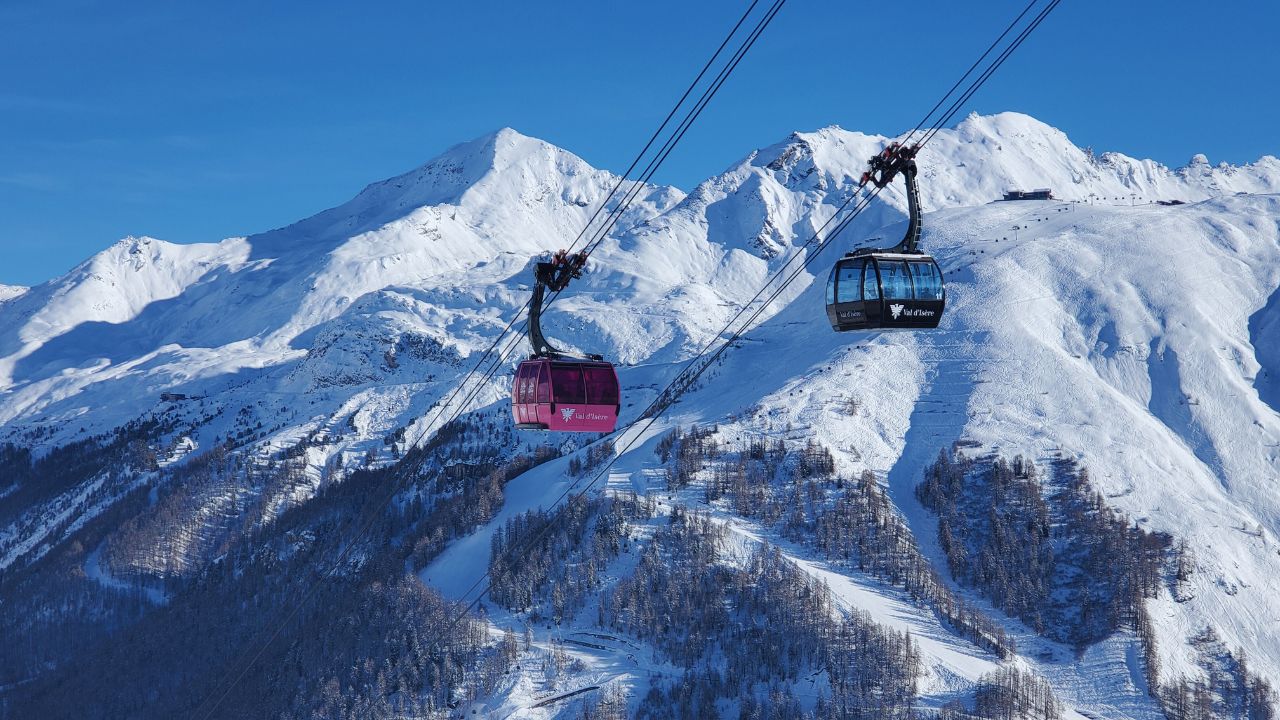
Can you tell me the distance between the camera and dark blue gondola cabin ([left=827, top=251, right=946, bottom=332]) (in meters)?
61.5

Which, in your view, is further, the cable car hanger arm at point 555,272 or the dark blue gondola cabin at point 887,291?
the dark blue gondola cabin at point 887,291

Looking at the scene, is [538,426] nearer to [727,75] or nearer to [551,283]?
[551,283]

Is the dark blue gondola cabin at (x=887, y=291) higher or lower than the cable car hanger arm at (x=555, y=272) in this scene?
lower

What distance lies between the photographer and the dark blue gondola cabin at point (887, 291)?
61.5 metres

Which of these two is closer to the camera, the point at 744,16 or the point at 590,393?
the point at 744,16

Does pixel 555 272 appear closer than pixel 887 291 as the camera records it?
No

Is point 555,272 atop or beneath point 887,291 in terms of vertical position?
atop

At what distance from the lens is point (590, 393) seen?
75312 mm

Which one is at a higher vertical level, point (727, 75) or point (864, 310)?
point (727, 75)

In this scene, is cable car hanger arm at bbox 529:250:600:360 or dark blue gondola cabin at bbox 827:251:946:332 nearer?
cable car hanger arm at bbox 529:250:600:360

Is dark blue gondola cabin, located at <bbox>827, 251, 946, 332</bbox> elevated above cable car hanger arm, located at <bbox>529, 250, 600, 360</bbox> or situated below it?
below

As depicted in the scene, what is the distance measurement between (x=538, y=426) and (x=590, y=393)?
4.23 m

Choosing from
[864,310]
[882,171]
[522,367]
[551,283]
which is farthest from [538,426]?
[882,171]

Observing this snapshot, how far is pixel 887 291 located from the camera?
61438 millimetres
